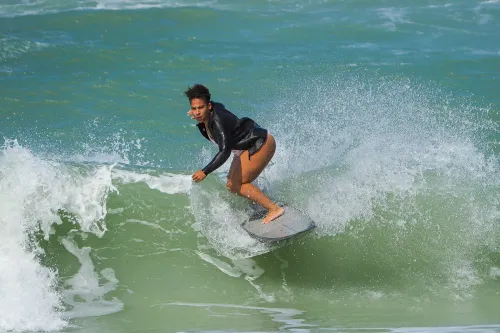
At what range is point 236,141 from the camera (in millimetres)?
A: 7594

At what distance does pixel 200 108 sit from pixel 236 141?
23.3 inches

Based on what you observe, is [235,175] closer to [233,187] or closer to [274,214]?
[233,187]

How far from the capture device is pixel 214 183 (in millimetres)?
8781

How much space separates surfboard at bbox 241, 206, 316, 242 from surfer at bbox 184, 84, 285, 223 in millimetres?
74

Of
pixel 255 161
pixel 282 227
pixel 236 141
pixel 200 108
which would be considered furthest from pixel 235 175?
pixel 200 108

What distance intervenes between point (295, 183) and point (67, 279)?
2.79 metres

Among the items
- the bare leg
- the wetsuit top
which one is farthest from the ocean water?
the wetsuit top

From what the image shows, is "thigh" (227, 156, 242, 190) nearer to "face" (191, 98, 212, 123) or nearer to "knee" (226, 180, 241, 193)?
"knee" (226, 180, 241, 193)

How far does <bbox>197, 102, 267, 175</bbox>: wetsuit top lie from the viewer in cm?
721

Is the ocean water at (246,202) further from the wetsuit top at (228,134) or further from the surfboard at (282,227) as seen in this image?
the wetsuit top at (228,134)

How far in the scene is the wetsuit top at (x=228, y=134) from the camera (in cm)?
721

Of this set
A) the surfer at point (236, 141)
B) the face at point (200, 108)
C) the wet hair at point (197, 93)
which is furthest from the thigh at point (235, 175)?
the wet hair at point (197, 93)

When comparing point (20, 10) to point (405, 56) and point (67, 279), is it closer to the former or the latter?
point (405, 56)

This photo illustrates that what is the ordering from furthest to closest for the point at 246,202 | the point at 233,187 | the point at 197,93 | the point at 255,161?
the point at 246,202 < the point at 233,187 < the point at 255,161 < the point at 197,93
